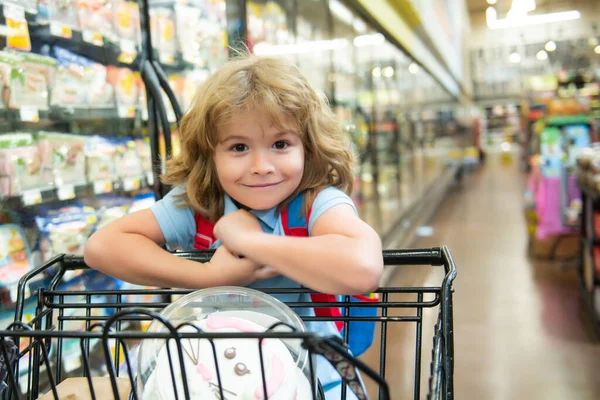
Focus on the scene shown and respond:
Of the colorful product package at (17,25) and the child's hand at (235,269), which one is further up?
the colorful product package at (17,25)

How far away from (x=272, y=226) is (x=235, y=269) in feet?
0.67

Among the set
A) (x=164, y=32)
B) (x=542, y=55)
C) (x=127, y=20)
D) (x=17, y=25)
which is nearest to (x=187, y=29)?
(x=164, y=32)

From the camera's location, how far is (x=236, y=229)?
40.3 inches

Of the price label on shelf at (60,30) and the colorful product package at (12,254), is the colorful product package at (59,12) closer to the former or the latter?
the price label on shelf at (60,30)

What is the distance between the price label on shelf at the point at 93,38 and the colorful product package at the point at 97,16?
1 cm

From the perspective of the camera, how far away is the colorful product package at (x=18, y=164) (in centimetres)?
177

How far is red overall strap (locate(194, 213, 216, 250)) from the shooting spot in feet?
4.07

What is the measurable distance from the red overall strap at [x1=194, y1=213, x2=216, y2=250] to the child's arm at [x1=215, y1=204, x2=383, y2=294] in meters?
0.25

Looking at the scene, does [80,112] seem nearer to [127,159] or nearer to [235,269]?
[127,159]

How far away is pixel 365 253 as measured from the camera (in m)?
0.93

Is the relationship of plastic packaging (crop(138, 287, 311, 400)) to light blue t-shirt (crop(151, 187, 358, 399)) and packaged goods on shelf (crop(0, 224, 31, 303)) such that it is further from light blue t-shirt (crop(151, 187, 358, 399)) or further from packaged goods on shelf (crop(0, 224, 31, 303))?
packaged goods on shelf (crop(0, 224, 31, 303))

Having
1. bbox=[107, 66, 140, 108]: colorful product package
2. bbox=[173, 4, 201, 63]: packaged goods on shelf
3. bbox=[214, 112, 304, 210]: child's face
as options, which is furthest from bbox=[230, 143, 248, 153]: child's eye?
bbox=[173, 4, 201, 63]: packaged goods on shelf

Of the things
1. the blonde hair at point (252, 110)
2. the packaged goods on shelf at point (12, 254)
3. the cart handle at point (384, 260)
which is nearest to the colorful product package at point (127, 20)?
the packaged goods on shelf at point (12, 254)

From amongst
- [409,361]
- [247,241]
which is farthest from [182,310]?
[409,361]
